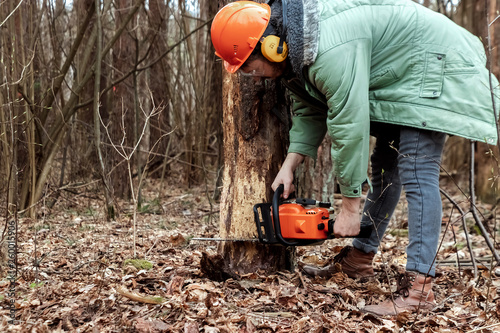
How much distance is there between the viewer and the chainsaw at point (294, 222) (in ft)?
10.3

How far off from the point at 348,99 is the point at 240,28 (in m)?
0.77

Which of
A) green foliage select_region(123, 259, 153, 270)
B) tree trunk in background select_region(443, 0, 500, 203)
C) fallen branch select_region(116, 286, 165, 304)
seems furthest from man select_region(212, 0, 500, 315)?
tree trunk in background select_region(443, 0, 500, 203)

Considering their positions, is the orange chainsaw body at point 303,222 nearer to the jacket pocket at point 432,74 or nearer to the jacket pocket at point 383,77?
the jacket pocket at point 383,77

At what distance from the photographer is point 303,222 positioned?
313 cm

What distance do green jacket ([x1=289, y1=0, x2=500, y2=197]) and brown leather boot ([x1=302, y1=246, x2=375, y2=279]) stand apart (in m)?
0.89

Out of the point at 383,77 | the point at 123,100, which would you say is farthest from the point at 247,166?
the point at 123,100

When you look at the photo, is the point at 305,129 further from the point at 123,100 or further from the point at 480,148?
the point at 480,148

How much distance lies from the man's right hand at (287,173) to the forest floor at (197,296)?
2.04ft

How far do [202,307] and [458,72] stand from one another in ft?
6.84

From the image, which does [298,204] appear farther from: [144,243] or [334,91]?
[144,243]

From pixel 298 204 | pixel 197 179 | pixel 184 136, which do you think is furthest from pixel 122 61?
pixel 298 204

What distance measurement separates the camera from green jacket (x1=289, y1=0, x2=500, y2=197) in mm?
2762

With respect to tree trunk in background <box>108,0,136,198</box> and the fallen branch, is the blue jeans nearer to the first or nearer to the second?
the fallen branch

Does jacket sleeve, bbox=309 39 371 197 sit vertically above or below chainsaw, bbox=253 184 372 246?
above
